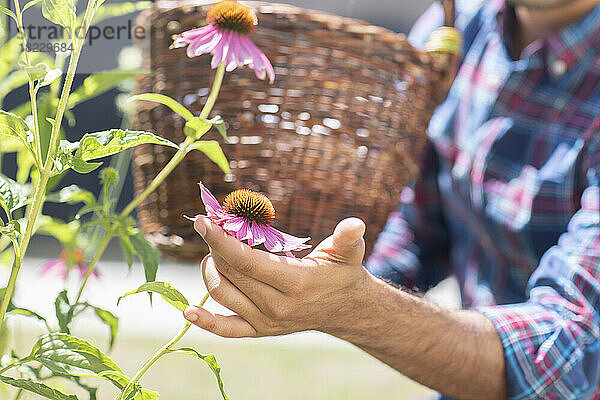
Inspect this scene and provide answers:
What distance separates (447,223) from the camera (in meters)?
1.20

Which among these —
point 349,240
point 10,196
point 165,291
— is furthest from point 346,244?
point 10,196

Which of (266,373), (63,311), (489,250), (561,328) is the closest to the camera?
(63,311)

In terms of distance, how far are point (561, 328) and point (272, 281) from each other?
42cm

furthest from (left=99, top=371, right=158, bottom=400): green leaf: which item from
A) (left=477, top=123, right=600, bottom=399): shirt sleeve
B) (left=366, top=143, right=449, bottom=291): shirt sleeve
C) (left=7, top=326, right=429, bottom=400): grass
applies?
(left=7, top=326, right=429, bottom=400): grass

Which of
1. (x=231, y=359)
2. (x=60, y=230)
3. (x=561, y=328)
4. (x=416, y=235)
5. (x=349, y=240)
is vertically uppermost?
(x=349, y=240)

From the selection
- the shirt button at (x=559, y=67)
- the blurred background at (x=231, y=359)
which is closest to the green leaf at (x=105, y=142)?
the shirt button at (x=559, y=67)

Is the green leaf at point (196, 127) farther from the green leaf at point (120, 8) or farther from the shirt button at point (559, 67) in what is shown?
the shirt button at point (559, 67)

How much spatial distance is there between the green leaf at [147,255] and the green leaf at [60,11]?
0.55 feet

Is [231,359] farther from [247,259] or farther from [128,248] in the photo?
[247,259]

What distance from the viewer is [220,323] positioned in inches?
18.3

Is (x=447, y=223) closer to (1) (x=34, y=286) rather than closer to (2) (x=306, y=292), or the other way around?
(2) (x=306, y=292)

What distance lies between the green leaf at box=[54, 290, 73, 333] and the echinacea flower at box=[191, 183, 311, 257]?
0.15 meters

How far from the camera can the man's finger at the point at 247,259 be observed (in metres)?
0.44

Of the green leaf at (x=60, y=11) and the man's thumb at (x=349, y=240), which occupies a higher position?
the green leaf at (x=60, y=11)
